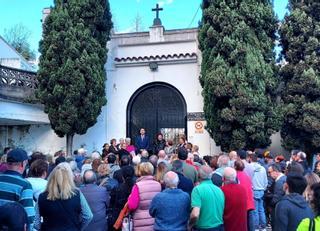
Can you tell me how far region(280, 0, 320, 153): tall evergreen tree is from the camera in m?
14.2

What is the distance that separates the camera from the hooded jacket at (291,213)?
4301 mm

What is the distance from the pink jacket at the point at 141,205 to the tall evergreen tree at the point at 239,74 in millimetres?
8514

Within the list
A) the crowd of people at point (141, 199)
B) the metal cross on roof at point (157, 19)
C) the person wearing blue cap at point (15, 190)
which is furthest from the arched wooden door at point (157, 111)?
the person wearing blue cap at point (15, 190)

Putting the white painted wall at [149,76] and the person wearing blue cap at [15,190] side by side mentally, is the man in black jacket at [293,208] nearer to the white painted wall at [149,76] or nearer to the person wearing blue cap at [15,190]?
the person wearing blue cap at [15,190]

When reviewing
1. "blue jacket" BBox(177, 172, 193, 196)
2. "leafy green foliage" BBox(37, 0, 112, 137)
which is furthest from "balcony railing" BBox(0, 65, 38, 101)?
"blue jacket" BBox(177, 172, 193, 196)

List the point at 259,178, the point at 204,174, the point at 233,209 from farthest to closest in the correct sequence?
the point at 259,178 < the point at 233,209 < the point at 204,174

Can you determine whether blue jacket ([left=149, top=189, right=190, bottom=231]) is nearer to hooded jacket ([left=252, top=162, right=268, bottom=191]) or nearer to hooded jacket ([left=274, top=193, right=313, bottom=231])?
hooded jacket ([left=274, top=193, right=313, bottom=231])

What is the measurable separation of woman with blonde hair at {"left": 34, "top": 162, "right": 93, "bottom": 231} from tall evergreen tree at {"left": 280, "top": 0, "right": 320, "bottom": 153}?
11.3 metres

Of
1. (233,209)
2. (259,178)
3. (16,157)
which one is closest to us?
(16,157)

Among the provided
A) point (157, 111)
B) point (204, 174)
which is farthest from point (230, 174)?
point (157, 111)

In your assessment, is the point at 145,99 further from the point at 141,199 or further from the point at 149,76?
the point at 141,199

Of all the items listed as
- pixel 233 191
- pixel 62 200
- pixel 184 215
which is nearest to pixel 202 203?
pixel 184 215

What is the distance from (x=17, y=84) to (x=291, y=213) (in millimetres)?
13373

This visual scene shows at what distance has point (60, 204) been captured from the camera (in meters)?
4.47
